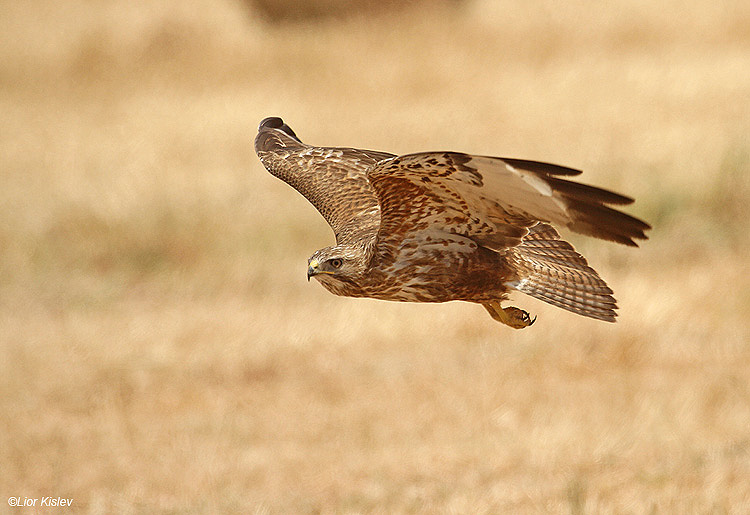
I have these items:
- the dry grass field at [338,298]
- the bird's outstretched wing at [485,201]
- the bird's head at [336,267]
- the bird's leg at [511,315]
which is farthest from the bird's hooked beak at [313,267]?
the dry grass field at [338,298]

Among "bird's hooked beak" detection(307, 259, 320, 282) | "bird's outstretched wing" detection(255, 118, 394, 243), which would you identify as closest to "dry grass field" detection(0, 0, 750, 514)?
"bird's outstretched wing" detection(255, 118, 394, 243)

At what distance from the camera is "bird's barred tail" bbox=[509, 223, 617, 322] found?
4.86 m

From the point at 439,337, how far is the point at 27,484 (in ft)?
15.0

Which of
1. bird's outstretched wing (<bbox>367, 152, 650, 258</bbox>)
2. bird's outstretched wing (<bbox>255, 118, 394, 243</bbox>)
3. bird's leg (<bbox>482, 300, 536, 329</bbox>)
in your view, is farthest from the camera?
bird's outstretched wing (<bbox>255, 118, 394, 243</bbox>)

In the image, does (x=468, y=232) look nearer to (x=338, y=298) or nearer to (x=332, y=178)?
(x=332, y=178)

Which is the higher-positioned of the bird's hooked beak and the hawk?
the hawk

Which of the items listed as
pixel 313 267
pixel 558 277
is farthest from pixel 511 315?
pixel 313 267

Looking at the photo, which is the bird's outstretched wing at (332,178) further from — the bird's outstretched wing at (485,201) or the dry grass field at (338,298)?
the dry grass field at (338,298)

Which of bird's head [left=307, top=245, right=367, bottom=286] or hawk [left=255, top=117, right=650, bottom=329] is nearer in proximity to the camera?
hawk [left=255, top=117, right=650, bottom=329]

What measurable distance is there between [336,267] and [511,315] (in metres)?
0.75

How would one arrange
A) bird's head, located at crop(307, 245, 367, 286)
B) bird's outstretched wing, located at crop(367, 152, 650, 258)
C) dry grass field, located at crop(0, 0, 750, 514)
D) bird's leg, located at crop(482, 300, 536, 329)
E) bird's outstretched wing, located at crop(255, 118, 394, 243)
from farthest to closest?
dry grass field, located at crop(0, 0, 750, 514) → bird's outstretched wing, located at crop(255, 118, 394, 243) → bird's leg, located at crop(482, 300, 536, 329) → bird's head, located at crop(307, 245, 367, 286) → bird's outstretched wing, located at crop(367, 152, 650, 258)

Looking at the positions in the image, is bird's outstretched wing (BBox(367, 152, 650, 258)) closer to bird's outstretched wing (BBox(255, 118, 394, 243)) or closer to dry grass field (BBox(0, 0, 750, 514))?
bird's outstretched wing (BBox(255, 118, 394, 243))

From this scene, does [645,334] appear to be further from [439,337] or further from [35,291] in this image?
[35,291]

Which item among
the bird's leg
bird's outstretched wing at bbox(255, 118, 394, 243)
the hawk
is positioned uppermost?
bird's outstretched wing at bbox(255, 118, 394, 243)
